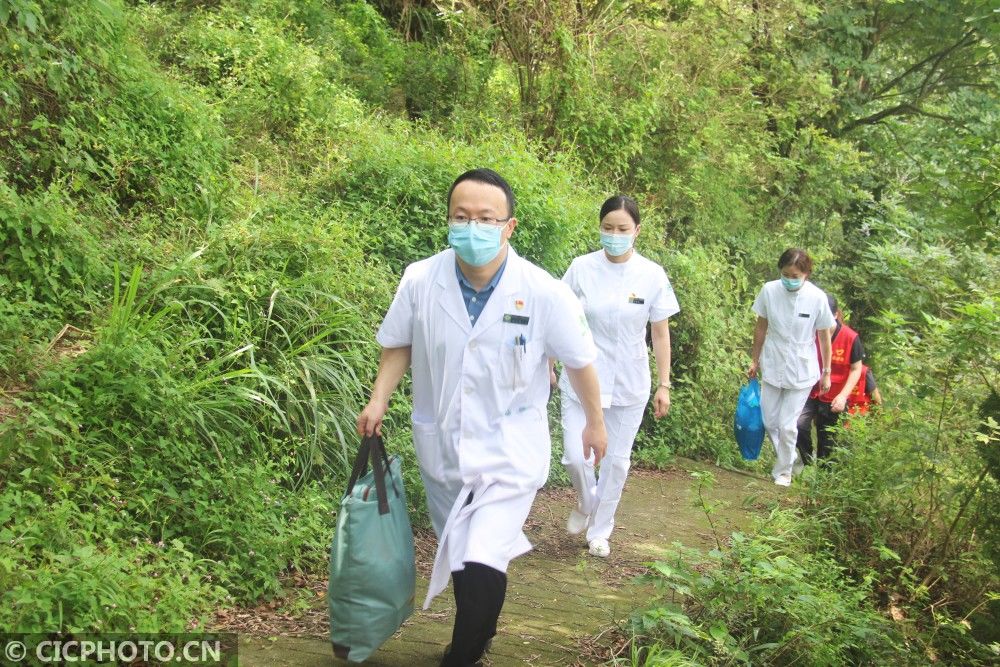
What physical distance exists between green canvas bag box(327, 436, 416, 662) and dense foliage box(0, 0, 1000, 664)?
0.77m

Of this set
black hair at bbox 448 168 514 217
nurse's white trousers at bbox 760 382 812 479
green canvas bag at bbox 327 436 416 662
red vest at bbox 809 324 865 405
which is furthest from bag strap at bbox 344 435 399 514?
red vest at bbox 809 324 865 405

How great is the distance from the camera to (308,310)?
21.2 feet

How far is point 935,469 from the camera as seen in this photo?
6293mm

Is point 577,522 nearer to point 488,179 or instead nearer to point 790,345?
point 488,179

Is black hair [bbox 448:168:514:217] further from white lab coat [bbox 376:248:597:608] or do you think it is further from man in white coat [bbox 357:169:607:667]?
white lab coat [bbox 376:248:597:608]

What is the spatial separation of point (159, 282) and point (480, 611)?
3191 millimetres

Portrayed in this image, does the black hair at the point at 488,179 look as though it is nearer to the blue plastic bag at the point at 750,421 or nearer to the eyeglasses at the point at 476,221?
the eyeglasses at the point at 476,221

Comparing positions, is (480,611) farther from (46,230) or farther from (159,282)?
(46,230)

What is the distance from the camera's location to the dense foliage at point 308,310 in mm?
4688

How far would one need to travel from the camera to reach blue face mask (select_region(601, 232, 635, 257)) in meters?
6.59

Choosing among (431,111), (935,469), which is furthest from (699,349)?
(935,469)

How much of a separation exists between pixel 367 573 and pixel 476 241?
4.96 ft

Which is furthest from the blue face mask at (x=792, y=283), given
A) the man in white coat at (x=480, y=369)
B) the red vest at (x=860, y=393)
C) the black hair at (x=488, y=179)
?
the black hair at (x=488, y=179)

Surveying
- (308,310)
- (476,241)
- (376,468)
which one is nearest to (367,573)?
(376,468)
